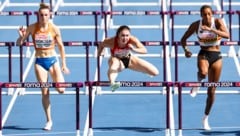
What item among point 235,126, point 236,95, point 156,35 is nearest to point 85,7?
point 156,35

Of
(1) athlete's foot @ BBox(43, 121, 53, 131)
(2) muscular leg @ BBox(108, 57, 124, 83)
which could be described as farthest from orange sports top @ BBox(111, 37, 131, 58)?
(1) athlete's foot @ BBox(43, 121, 53, 131)

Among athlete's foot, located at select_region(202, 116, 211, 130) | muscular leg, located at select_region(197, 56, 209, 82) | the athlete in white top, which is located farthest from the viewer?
athlete's foot, located at select_region(202, 116, 211, 130)

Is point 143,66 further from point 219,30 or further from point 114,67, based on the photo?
point 219,30

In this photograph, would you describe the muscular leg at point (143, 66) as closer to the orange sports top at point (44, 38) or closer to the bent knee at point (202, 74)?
the bent knee at point (202, 74)

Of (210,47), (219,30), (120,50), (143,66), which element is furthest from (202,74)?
(120,50)

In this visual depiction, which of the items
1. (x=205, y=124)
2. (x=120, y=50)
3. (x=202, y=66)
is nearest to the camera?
(x=120, y=50)

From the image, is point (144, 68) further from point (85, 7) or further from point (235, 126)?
point (85, 7)

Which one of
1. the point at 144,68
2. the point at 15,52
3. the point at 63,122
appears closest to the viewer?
the point at 144,68

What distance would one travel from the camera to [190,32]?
50.0 ft

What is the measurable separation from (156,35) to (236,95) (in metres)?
4.74

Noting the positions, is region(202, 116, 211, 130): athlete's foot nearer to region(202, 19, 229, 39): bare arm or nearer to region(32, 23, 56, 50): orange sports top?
region(202, 19, 229, 39): bare arm

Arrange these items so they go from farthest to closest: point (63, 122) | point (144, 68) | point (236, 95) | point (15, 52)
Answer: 1. point (15, 52)
2. point (236, 95)
3. point (63, 122)
4. point (144, 68)

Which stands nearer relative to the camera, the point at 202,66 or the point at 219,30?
the point at 219,30

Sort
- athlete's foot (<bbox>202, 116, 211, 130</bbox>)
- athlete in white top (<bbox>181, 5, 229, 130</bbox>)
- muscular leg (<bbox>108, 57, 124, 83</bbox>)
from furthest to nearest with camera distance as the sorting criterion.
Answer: athlete's foot (<bbox>202, 116, 211, 130</bbox>), athlete in white top (<bbox>181, 5, 229, 130</bbox>), muscular leg (<bbox>108, 57, 124, 83</bbox>)
